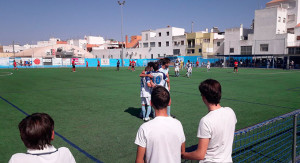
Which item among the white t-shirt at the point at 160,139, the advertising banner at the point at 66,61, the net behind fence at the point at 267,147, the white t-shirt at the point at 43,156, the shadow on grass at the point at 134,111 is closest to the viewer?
the white t-shirt at the point at 43,156

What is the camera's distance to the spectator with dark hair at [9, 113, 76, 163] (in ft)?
6.26

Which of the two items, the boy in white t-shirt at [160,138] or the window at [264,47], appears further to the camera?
the window at [264,47]

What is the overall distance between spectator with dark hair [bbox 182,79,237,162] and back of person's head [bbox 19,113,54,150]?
4.88 feet

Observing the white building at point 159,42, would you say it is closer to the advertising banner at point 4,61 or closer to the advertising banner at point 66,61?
the advertising banner at point 66,61

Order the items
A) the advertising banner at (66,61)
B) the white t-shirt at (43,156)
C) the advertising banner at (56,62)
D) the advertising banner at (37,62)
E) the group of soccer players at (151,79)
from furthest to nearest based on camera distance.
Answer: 1. the advertising banner at (66,61)
2. the advertising banner at (56,62)
3. the advertising banner at (37,62)
4. the group of soccer players at (151,79)
5. the white t-shirt at (43,156)

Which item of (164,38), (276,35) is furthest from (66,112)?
(164,38)

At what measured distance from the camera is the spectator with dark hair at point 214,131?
2320 mm

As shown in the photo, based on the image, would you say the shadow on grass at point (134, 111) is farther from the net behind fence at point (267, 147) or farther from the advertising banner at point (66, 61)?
the advertising banner at point (66, 61)

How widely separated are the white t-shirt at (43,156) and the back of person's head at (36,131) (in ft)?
0.16

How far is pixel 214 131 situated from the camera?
2328 millimetres

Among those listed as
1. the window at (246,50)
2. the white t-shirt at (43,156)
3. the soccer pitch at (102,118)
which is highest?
the window at (246,50)

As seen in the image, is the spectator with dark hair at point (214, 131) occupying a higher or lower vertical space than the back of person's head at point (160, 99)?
lower

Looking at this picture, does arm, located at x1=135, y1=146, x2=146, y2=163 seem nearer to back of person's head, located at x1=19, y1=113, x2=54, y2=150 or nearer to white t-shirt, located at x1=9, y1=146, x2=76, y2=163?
white t-shirt, located at x1=9, y1=146, x2=76, y2=163

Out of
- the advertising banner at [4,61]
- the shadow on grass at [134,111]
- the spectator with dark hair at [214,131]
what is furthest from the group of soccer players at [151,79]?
the advertising banner at [4,61]
